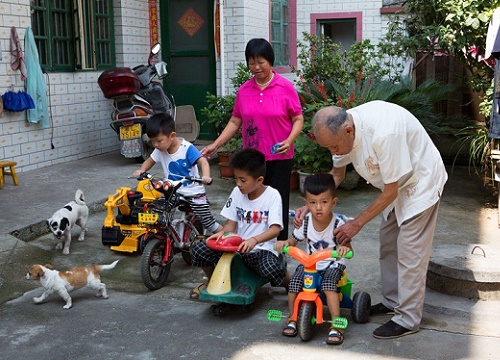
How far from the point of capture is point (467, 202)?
24.9ft

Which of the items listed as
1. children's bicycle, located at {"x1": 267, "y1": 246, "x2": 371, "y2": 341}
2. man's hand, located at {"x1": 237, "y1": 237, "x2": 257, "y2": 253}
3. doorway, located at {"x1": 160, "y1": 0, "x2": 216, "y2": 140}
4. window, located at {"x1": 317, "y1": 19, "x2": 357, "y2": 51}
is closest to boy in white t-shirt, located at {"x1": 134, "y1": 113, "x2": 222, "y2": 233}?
man's hand, located at {"x1": 237, "y1": 237, "x2": 257, "y2": 253}

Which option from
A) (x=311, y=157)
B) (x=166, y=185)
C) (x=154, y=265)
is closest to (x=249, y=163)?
(x=166, y=185)

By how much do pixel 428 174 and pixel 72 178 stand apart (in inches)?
218

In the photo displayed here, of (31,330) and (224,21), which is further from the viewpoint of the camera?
(224,21)

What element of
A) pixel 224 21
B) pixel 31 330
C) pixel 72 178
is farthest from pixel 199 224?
pixel 224 21

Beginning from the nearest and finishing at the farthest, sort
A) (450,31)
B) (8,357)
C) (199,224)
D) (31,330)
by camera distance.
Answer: (8,357) < (31,330) < (199,224) < (450,31)

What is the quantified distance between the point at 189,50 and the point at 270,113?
6502 millimetres

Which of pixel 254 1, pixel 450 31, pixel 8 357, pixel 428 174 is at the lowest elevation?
pixel 8 357

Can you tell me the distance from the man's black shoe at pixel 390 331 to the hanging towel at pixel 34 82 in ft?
20.0

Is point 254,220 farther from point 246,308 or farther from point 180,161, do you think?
point 180,161

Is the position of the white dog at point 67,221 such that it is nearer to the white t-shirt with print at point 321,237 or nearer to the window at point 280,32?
the white t-shirt with print at point 321,237

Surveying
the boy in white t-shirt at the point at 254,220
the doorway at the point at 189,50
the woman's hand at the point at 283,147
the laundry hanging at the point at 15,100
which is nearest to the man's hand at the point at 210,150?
the woman's hand at the point at 283,147

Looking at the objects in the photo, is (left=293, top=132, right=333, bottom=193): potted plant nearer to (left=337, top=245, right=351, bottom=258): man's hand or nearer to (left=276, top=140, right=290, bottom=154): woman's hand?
(left=276, top=140, right=290, bottom=154): woman's hand

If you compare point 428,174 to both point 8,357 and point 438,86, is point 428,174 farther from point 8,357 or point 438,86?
point 438,86
